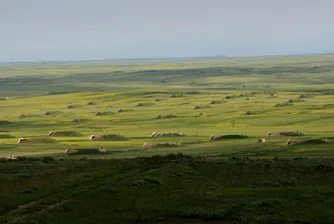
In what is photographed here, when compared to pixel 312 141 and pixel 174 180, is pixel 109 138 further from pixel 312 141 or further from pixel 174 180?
pixel 174 180

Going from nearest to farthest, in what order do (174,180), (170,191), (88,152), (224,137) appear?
(170,191) < (174,180) < (88,152) < (224,137)

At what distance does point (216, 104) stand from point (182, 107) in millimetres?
7142

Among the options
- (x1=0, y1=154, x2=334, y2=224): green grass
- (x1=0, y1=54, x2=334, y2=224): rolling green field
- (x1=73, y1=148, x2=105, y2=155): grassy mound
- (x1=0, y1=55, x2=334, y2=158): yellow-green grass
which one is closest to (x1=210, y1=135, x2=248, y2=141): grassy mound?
(x1=0, y1=54, x2=334, y2=224): rolling green field

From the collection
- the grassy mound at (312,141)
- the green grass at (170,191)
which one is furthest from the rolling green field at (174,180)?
the grassy mound at (312,141)

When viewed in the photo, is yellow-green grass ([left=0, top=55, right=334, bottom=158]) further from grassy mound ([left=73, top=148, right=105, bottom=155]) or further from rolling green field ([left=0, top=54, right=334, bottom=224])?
grassy mound ([left=73, top=148, right=105, bottom=155])

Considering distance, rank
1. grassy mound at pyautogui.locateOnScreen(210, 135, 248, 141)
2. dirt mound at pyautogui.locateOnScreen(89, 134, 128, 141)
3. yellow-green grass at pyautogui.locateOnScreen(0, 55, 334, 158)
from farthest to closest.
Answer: dirt mound at pyautogui.locateOnScreen(89, 134, 128, 141) < grassy mound at pyautogui.locateOnScreen(210, 135, 248, 141) < yellow-green grass at pyautogui.locateOnScreen(0, 55, 334, 158)

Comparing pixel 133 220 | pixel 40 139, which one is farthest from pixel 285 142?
pixel 133 220

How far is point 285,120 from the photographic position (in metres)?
78.2

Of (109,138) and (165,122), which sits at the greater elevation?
(109,138)

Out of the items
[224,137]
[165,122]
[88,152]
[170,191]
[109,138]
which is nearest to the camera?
[170,191]

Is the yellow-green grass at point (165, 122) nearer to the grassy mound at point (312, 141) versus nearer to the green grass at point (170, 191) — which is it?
the grassy mound at point (312, 141)

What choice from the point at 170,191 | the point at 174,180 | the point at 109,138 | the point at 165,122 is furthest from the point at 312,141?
the point at 165,122

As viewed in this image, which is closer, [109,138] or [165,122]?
[109,138]

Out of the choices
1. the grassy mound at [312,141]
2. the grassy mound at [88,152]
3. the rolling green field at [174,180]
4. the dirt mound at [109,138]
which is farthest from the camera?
the dirt mound at [109,138]
